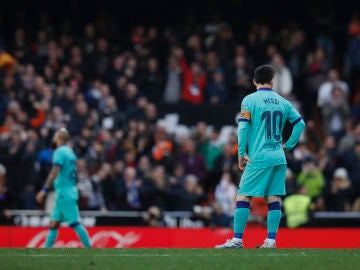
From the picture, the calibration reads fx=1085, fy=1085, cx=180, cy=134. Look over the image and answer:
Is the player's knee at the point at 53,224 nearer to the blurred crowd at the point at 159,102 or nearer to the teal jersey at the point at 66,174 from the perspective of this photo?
the teal jersey at the point at 66,174

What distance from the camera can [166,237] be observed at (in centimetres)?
1886

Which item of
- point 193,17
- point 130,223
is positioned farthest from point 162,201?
point 193,17

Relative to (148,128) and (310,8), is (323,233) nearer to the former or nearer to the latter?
(148,128)

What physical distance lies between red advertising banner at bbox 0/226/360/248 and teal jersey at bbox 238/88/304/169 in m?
5.74

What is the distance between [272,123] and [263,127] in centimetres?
12

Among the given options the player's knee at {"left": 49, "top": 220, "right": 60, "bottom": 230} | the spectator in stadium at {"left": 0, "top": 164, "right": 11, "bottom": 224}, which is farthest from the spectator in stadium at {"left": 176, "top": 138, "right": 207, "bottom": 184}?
the player's knee at {"left": 49, "top": 220, "right": 60, "bottom": 230}

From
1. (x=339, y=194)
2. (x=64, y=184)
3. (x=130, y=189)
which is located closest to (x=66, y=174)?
(x=64, y=184)

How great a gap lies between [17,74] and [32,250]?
1062 cm

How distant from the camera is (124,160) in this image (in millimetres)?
21125

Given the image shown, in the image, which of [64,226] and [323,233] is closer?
[323,233]

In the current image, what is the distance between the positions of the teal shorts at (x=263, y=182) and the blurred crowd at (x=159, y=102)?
23.5 feet

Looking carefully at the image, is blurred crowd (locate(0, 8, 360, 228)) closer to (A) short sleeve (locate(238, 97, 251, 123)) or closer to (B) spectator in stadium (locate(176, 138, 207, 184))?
(B) spectator in stadium (locate(176, 138, 207, 184))

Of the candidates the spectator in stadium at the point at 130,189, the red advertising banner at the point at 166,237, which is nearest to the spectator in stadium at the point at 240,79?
the spectator in stadium at the point at 130,189

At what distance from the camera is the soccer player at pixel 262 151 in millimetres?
12375
